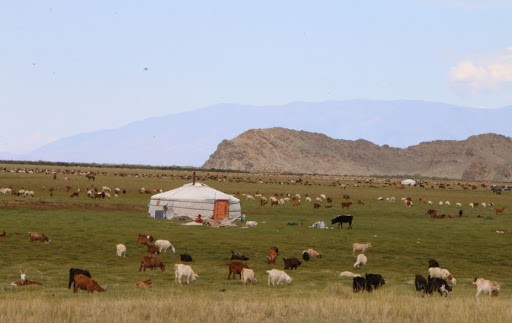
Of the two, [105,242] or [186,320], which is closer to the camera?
[186,320]

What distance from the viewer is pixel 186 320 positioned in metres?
17.9

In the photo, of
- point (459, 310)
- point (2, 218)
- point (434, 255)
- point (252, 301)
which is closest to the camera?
point (459, 310)

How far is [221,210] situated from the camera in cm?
5247

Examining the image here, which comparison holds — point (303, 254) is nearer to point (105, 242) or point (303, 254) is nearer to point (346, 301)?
point (105, 242)

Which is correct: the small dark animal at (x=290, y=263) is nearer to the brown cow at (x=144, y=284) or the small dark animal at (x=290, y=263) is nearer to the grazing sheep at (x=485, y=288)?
the brown cow at (x=144, y=284)

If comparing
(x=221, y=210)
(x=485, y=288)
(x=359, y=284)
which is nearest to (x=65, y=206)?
(x=221, y=210)

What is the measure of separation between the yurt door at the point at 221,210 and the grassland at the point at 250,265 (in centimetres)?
270

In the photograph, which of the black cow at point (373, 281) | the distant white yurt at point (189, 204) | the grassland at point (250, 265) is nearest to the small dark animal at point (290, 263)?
the grassland at point (250, 265)

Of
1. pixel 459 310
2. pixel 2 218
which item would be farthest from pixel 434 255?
pixel 2 218

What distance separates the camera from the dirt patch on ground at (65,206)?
5828cm

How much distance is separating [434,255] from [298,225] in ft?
46.0

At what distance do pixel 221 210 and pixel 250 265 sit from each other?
21093 mm

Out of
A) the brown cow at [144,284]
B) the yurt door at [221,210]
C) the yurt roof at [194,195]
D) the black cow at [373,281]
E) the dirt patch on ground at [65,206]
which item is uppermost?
the yurt roof at [194,195]

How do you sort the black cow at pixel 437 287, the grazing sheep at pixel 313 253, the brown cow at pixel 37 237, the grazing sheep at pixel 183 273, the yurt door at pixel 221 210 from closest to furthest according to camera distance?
1. the black cow at pixel 437 287
2. the grazing sheep at pixel 183 273
3. the grazing sheep at pixel 313 253
4. the brown cow at pixel 37 237
5. the yurt door at pixel 221 210
